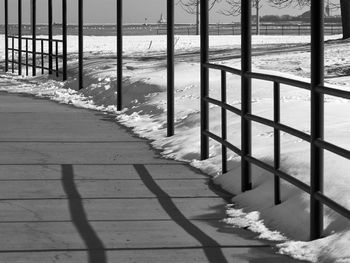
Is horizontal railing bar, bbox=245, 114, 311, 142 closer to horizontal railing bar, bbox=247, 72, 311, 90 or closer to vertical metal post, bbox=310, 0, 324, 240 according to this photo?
vertical metal post, bbox=310, 0, 324, 240

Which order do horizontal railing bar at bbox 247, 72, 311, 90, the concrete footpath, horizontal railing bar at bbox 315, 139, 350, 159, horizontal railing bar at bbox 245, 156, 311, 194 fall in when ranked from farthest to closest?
horizontal railing bar at bbox 247, 72, 311, 90
horizontal railing bar at bbox 245, 156, 311, 194
the concrete footpath
horizontal railing bar at bbox 315, 139, 350, 159

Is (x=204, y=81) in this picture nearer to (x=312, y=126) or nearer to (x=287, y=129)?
(x=287, y=129)

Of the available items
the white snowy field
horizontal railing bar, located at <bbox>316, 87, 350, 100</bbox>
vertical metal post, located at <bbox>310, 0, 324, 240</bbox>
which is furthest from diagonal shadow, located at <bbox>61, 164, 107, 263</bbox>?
horizontal railing bar, located at <bbox>316, 87, 350, 100</bbox>

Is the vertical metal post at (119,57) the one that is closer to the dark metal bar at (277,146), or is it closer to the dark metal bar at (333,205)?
the dark metal bar at (277,146)

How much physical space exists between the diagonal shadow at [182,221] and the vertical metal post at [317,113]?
0.63m

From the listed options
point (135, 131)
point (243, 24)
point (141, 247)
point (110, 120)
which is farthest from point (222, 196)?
point (110, 120)

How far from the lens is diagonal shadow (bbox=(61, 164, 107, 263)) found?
6.51 meters

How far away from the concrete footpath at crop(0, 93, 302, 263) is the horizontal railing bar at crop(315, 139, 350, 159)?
71cm

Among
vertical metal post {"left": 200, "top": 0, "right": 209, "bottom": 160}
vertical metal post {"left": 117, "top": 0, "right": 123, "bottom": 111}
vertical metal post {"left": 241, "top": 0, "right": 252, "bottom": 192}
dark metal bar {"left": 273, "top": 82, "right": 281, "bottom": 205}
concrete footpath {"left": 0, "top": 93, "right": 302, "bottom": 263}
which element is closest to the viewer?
concrete footpath {"left": 0, "top": 93, "right": 302, "bottom": 263}

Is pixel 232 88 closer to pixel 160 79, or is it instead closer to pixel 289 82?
pixel 160 79

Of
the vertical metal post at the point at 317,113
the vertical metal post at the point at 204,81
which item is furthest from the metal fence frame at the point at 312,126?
the vertical metal post at the point at 204,81

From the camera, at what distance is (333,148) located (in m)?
6.17

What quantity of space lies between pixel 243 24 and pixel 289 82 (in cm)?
167

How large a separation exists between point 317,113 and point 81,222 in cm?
206
